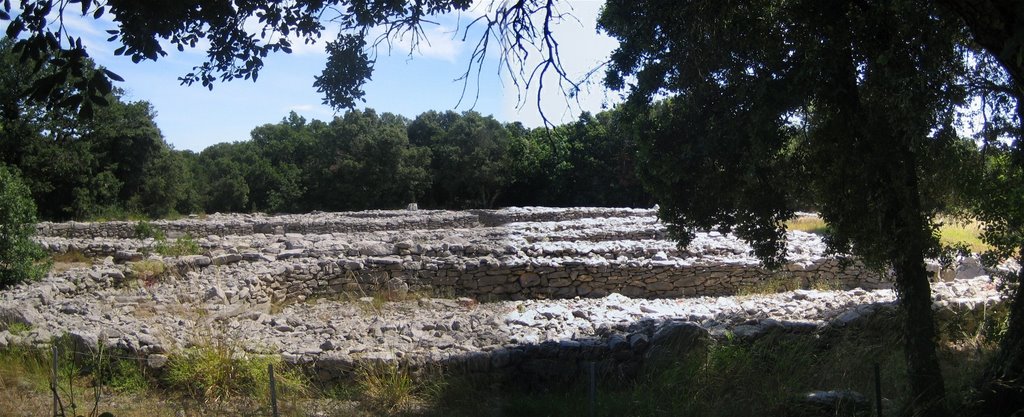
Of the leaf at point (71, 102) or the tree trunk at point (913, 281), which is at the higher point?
the leaf at point (71, 102)

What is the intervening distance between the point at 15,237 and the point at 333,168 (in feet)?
87.6

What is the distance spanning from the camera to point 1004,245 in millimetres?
6422

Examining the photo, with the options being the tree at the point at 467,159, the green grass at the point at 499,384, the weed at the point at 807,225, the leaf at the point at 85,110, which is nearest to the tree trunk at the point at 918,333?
the green grass at the point at 499,384

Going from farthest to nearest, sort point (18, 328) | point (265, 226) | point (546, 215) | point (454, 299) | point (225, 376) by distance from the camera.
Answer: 1. point (546, 215)
2. point (265, 226)
3. point (454, 299)
4. point (18, 328)
5. point (225, 376)

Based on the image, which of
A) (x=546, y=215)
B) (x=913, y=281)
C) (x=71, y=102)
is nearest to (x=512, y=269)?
(x=913, y=281)

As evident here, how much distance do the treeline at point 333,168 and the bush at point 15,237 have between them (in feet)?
57.9

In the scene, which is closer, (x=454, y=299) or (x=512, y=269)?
(x=454, y=299)

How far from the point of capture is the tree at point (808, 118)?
201 inches

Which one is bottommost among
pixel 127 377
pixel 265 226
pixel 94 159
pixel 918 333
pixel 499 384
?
pixel 499 384

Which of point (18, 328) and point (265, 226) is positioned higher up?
point (265, 226)

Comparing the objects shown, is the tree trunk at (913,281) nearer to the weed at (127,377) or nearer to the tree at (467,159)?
the weed at (127,377)

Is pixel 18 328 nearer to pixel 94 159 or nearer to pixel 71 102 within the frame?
pixel 71 102

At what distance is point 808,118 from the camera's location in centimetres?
623

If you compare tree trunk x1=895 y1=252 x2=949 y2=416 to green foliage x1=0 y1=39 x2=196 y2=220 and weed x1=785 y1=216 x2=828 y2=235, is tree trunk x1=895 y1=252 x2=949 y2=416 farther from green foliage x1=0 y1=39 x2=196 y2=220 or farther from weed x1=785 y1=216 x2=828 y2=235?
green foliage x1=0 y1=39 x2=196 y2=220
